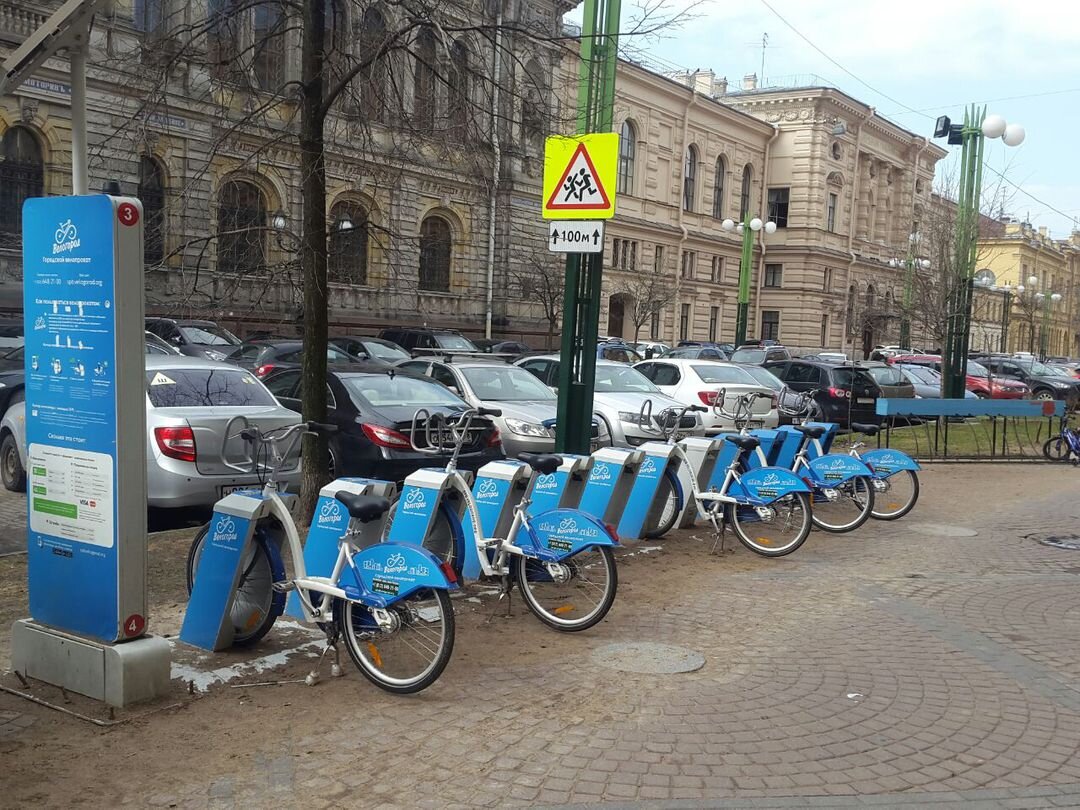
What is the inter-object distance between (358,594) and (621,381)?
10.7m

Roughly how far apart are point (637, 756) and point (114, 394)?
285cm

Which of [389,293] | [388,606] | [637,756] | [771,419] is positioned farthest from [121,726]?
[389,293]

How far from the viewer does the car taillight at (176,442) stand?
8.64 meters

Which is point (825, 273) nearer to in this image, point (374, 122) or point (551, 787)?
point (374, 122)

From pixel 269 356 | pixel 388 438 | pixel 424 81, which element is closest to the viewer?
pixel 388 438

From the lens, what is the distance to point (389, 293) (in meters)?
35.7

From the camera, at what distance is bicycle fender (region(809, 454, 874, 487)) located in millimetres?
10016

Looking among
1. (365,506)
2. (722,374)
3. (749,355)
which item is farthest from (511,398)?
(749,355)

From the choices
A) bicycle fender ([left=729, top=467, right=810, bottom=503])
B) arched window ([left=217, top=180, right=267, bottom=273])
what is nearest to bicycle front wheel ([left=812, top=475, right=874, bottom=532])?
bicycle fender ([left=729, top=467, right=810, bottom=503])

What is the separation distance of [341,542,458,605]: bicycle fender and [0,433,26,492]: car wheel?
6318 millimetres

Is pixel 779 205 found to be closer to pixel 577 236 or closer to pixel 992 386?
pixel 992 386

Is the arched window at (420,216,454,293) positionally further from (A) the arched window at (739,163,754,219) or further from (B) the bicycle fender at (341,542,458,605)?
(B) the bicycle fender at (341,542,458,605)

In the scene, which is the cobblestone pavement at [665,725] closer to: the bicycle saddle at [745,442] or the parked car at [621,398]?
the bicycle saddle at [745,442]

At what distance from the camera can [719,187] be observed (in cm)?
6144
